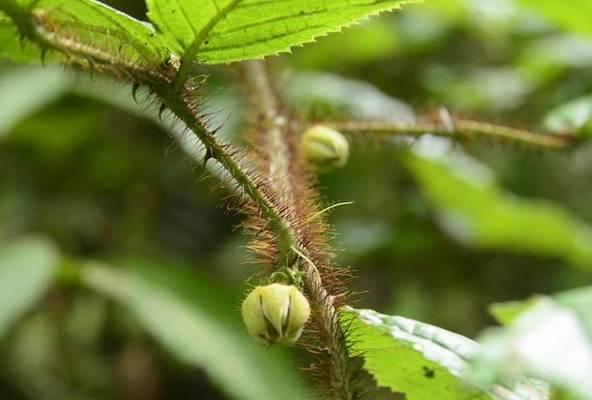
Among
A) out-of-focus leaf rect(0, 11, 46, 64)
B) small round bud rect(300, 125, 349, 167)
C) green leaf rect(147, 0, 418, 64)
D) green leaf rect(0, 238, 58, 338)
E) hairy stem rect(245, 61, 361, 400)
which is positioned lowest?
green leaf rect(0, 238, 58, 338)

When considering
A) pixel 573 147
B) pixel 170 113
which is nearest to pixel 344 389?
pixel 170 113

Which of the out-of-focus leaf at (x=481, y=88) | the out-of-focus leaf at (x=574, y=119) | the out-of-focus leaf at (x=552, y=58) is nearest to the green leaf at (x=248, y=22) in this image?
the out-of-focus leaf at (x=574, y=119)

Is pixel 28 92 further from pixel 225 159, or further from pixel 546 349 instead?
pixel 546 349

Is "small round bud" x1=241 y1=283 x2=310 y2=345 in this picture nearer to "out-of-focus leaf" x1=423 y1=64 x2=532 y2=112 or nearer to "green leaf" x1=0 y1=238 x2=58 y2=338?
"green leaf" x1=0 y1=238 x2=58 y2=338

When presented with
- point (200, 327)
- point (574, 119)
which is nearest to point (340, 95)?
point (200, 327)

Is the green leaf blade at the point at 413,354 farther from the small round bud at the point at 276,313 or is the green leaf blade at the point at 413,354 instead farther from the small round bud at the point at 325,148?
the small round bud at the point at 325,148

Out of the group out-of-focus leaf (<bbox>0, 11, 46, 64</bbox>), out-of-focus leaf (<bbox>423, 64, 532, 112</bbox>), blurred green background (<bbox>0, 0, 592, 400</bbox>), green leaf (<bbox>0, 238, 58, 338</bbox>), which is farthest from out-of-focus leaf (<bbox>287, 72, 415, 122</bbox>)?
out-of-focus leaf (<bbox>0, 11, 46, 64</bbox>)

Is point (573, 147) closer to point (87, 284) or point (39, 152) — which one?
point (87, 284)
